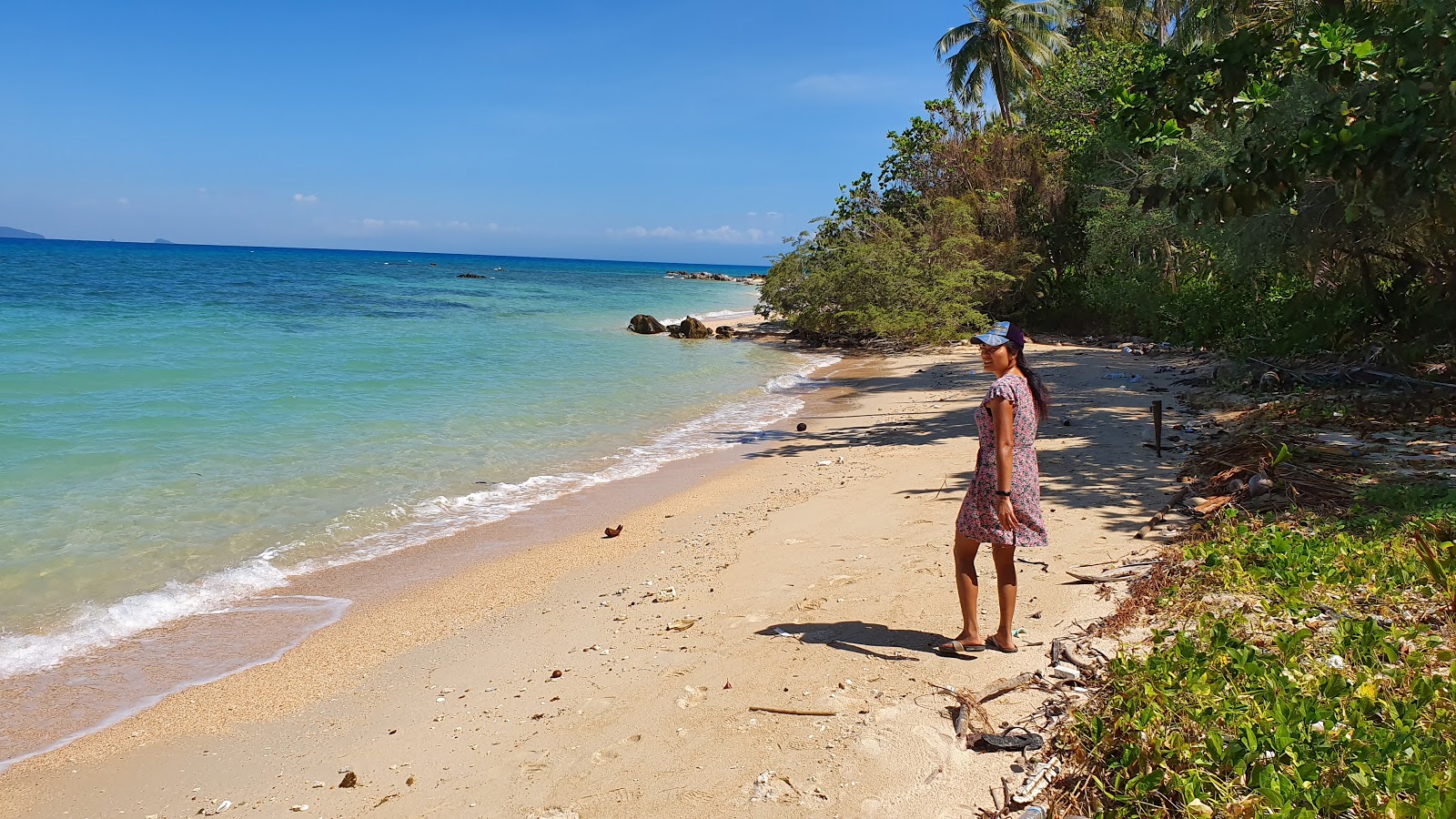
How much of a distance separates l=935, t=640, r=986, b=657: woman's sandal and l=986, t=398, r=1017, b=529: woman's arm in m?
0.60

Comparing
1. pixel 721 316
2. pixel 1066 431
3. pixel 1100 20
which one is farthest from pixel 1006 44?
pixel 1066 431

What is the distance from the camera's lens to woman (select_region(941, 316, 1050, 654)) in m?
4.16

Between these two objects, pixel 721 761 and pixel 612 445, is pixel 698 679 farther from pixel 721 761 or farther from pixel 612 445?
pixel 612 445

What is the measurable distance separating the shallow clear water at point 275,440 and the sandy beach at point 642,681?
123cm

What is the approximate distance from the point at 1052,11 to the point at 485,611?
1434 inches

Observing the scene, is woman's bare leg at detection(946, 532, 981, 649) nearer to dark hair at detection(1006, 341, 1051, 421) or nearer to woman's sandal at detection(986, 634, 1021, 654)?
woman's sandal at detection(986, 634, 1021, 654)

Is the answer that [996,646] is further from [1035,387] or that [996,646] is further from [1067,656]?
[1035,387]

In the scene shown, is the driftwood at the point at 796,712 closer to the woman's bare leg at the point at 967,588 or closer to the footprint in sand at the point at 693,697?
the footprint in sand at the point at 693,697

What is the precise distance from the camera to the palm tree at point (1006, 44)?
113ft

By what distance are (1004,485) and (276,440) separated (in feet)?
31.8

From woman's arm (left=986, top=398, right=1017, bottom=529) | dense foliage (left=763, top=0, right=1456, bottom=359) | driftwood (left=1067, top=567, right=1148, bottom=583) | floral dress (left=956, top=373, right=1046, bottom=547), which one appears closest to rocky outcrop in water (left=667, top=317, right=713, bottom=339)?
dense foliage (left=763, top=0, right=1456, bottom=359)

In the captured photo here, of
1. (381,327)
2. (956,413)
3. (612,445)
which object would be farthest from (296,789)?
(381,327)

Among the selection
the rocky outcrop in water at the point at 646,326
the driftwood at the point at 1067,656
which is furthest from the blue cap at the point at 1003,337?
the rocky outcrop in water at the point at 646,326

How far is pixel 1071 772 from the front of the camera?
3119 millimetres
